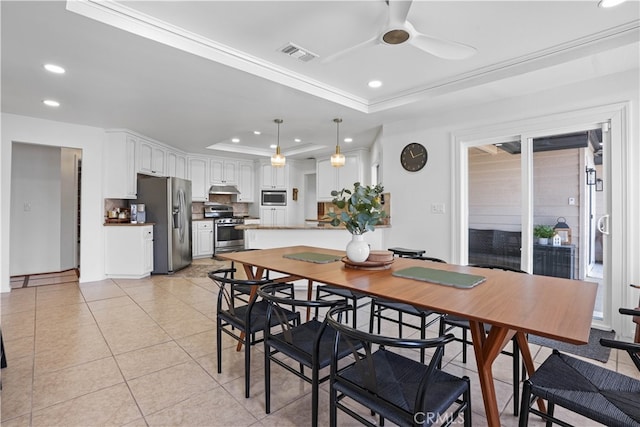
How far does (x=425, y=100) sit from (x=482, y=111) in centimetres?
69

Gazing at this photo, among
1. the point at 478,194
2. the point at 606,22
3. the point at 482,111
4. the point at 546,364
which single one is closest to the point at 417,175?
the point at 478,194

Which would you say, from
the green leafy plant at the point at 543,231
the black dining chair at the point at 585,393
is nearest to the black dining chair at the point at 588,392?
the black dining chair at the point at 585,393

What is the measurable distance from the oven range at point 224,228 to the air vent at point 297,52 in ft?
16.6

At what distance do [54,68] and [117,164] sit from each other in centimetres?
237

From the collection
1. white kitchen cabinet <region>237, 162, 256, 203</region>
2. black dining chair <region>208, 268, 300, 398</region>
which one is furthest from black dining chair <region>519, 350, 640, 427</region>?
white kitchen cabinet <region>237, 162, 256, 203</region>

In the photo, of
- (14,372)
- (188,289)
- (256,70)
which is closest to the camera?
(14,372)

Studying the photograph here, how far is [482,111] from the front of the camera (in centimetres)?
348

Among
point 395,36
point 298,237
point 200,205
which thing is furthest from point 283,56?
point 200,205

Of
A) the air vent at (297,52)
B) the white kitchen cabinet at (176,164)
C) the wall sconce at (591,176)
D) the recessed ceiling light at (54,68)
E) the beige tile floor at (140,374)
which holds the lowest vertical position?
the beige tile floor at (140,374)

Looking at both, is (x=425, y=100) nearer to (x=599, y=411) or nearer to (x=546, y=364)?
(x=546, y=364)

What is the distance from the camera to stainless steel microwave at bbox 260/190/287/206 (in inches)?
295

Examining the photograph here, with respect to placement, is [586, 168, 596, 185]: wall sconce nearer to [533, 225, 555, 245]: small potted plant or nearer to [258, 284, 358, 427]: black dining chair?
[533, 225, 555, 245]: small potted plant

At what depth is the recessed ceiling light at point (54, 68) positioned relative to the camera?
105 inches

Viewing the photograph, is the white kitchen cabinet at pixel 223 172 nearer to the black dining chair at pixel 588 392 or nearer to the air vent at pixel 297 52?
the air vent at pixel 297 52
